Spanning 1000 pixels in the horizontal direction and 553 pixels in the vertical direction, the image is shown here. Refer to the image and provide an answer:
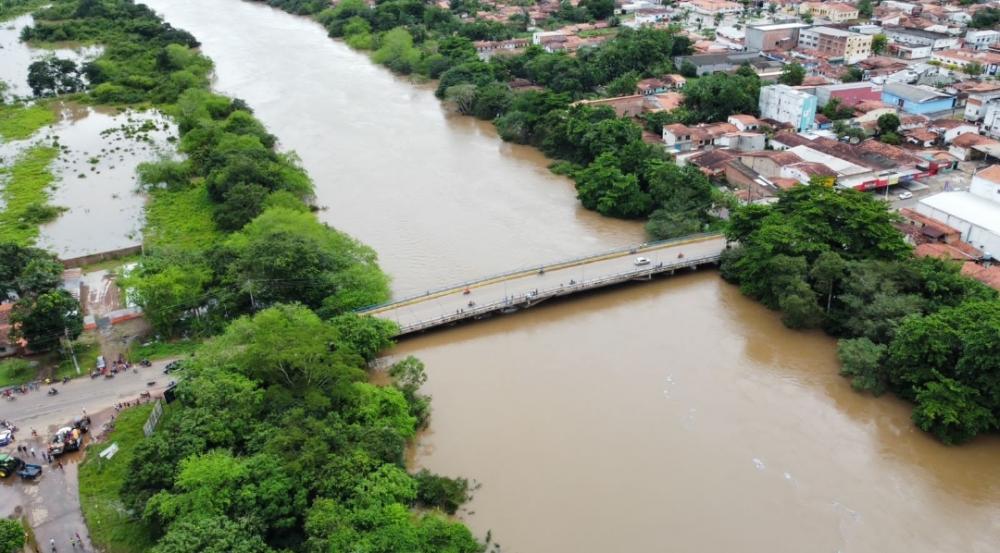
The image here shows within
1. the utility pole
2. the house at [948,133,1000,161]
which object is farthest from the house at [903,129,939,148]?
the utility pole

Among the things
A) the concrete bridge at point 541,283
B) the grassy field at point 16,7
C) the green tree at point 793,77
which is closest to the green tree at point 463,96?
the green tree at point 793,77

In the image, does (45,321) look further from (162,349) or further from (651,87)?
(651,87)

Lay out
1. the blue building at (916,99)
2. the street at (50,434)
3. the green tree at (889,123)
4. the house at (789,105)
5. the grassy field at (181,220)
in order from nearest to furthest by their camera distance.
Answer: the street at (50,434), the grassy field at (181,220), the green tree at (889,123), the house at (789,105), the blue building at (916,99)

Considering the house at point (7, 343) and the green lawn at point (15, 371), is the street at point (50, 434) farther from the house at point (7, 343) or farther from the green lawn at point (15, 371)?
the house at point (7, 343)

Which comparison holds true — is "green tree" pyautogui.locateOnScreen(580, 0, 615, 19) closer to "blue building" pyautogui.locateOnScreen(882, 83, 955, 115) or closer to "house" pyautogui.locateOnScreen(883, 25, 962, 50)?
"house" pyautogui.locateOnScreen(883, 25, 962, 50)

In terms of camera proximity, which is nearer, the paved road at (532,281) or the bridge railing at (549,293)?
the bridge railing at (549,293)

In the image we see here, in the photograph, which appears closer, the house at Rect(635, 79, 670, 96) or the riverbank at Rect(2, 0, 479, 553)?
the riverbank at Rect(2, 0, 479, 553)
